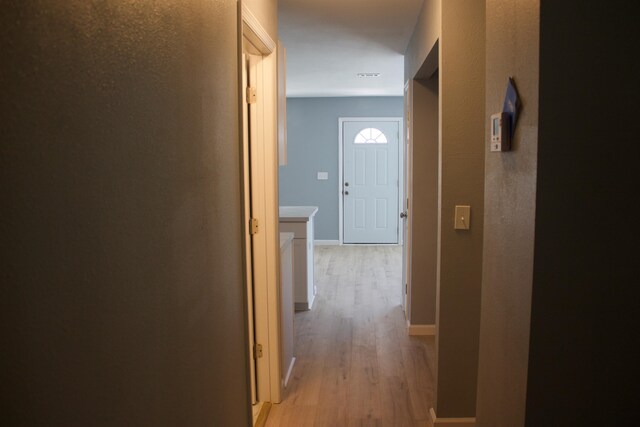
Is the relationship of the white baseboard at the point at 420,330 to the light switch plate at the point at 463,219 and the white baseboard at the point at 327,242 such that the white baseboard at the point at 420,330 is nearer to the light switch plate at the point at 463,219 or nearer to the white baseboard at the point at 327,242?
the light switch plate at the point at 463,219

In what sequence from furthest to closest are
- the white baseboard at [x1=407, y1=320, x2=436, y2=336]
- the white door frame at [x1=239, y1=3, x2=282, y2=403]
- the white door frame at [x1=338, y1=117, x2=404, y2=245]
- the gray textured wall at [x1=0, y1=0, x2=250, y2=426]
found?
the white door frame at [x1=338, y1=117, x2=404, y2=245], the white baseboard at [x1=407, y1=320, x2=436, y2=336], the white door frame at [x1=239, y1=3, x2=282, y2=403], the gray textured wall at [x1=0, y1=0, x2=250, y2=426]

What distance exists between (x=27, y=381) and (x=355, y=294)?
5.09 meters

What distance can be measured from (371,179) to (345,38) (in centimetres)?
451

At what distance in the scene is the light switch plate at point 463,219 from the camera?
2.64 metres

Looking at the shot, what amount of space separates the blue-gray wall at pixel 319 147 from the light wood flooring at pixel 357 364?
2790 mm

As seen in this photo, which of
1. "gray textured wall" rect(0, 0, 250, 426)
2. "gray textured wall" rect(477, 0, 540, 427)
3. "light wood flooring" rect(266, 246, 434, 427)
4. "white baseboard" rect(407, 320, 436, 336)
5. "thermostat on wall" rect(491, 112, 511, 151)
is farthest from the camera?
"white baseboard" rect(407, 320, 436, 336)

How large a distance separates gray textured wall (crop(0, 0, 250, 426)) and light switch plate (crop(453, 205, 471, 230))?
1.39m

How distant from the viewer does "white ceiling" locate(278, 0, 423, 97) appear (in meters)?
3.50

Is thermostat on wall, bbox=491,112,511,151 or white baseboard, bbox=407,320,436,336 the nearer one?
thermostat on wall, bbox=491,112,511,151

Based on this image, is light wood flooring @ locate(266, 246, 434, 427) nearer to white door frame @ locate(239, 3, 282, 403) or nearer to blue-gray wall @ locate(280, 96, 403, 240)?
white door frame @ locate(239, 3, 282, 403)

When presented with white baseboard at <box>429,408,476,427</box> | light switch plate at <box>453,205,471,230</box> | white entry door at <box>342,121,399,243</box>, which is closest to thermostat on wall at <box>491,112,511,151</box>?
light switch plate at <box>453,205,471,230</box>

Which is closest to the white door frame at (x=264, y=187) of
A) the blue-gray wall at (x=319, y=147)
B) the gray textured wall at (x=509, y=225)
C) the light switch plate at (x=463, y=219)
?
the light switch plate at (x=463, y=219)

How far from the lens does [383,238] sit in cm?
885

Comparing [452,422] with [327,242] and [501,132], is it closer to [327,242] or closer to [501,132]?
[501,132]
